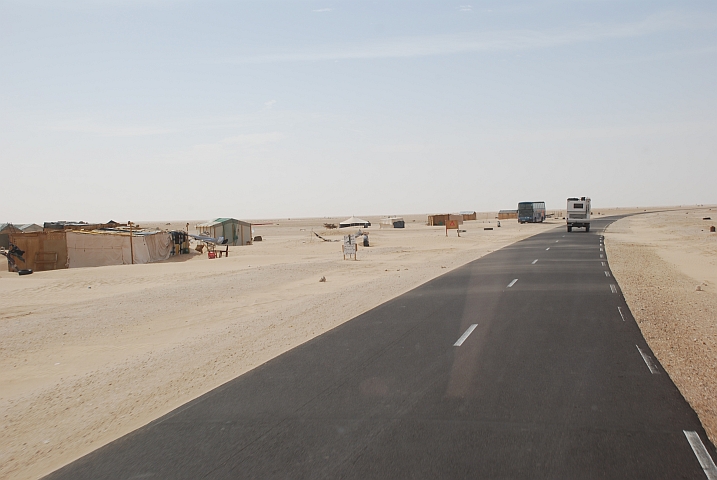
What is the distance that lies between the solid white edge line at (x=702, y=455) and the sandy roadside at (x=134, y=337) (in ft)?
19.7

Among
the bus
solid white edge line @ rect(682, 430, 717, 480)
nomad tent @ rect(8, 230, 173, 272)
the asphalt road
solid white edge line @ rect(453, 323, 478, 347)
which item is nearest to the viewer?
solid white edge line @ rect(682, 430, 717, 480)

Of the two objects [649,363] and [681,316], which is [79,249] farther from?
[649,363]

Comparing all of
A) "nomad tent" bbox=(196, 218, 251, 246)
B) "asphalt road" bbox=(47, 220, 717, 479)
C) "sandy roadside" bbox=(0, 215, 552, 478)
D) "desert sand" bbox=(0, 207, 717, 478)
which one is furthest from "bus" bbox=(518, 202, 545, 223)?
"asphalt road" bbox=(47, 220, 717, 479)

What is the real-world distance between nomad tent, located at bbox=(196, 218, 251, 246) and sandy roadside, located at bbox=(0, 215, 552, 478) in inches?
1235

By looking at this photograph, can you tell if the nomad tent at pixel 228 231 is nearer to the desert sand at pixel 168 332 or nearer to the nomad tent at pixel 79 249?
the nomad tent at pixel 79 249

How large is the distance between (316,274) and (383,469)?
24869 mm

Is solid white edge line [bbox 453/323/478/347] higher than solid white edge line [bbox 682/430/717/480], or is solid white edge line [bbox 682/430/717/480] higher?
solid white edge line [bbox 682/430/717/480]

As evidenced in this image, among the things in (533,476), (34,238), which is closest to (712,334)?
(533,476)

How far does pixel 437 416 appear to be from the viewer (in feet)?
23.5

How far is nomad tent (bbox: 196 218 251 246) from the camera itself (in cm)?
6381

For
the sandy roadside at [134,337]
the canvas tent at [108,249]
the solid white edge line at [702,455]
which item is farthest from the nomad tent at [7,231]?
the solid white edge line at [702,455]

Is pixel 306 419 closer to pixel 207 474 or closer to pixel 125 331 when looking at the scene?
pixel 207 474

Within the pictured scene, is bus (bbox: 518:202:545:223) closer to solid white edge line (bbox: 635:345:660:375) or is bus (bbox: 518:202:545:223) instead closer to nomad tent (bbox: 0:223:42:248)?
nomad tent (bbox: 0:223:42:248)

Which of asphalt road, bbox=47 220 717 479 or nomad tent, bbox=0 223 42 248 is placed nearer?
asphalt road, bbox=47 220 717 479
